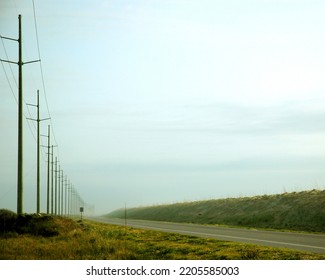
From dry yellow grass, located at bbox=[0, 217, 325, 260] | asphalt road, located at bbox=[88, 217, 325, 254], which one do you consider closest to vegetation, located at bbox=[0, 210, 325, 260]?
dry yellow grass, located at bbox=[0, 217, 325, 260]

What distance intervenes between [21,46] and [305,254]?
2343 cm

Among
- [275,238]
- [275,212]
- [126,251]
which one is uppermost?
[275,212]

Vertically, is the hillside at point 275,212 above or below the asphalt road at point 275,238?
above

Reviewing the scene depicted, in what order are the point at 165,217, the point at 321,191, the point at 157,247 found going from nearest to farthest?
the point at 157,247
the point at 321,191
the point at 165,217

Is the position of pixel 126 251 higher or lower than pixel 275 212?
lower

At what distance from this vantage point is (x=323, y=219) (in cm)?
4038

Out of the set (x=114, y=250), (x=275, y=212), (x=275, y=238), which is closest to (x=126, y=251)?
(x=114, y=250)

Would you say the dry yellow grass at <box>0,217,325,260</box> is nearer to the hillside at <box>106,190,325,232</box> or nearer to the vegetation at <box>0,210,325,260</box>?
the vegetation at <box>0,210,325,260</box>

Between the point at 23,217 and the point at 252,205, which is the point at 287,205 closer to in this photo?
the point at 252,205

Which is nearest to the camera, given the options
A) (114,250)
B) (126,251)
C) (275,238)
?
(126,251)

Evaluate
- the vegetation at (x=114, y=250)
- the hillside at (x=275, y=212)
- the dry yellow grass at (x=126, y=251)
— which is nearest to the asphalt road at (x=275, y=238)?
the vegetation at (x=114, y=250)

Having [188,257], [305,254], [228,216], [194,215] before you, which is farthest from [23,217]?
[194,215]

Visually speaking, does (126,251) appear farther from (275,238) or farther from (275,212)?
(275,212)

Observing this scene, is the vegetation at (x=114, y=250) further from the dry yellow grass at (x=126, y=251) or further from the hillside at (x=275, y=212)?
the hillside at (x=275, y=212)
